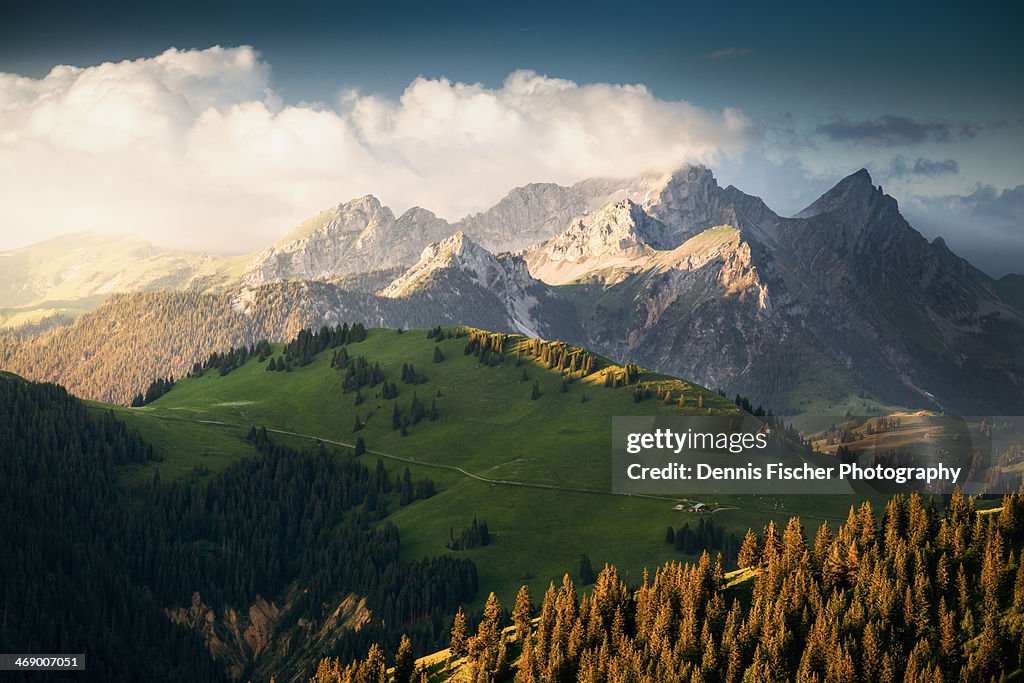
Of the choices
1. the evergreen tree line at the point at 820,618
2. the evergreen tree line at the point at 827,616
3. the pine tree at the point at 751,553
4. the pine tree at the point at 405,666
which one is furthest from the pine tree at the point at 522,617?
the pine tree at the point at 751,553

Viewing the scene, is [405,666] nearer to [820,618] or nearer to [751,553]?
[751,553]

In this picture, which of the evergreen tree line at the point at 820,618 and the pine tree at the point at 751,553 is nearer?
the evergreen tree line at the point at 820,618

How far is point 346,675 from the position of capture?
17162cm

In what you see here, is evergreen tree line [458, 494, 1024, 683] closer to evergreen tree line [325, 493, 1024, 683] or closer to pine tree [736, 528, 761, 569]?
evergreen tree line [325, 493, 1024, 683]

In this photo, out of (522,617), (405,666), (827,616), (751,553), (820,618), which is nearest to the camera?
(820,618)

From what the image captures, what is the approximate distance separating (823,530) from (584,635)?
3913 cm

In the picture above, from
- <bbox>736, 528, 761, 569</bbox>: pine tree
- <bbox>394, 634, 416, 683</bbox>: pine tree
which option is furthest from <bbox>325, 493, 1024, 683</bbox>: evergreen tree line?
<bbox>394, 634, 416, 683</bbox>: pine tree

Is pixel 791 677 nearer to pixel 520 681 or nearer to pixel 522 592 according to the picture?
pixel 520 681

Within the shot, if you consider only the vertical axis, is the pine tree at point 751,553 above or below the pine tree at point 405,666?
above

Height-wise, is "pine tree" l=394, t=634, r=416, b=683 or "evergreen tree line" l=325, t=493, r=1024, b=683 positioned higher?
"evergreen tree line" l=325, t=493, r=1024, b=683

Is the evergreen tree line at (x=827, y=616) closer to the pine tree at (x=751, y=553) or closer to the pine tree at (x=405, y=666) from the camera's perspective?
the pine tree at (x=751, y=553)

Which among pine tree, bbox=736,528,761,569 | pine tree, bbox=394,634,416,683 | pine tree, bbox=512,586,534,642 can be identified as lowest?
pine tree, bbox=394,634,416,683

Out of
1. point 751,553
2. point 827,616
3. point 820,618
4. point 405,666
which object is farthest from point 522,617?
point 827,616

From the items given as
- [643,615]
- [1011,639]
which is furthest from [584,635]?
[1011,639]
